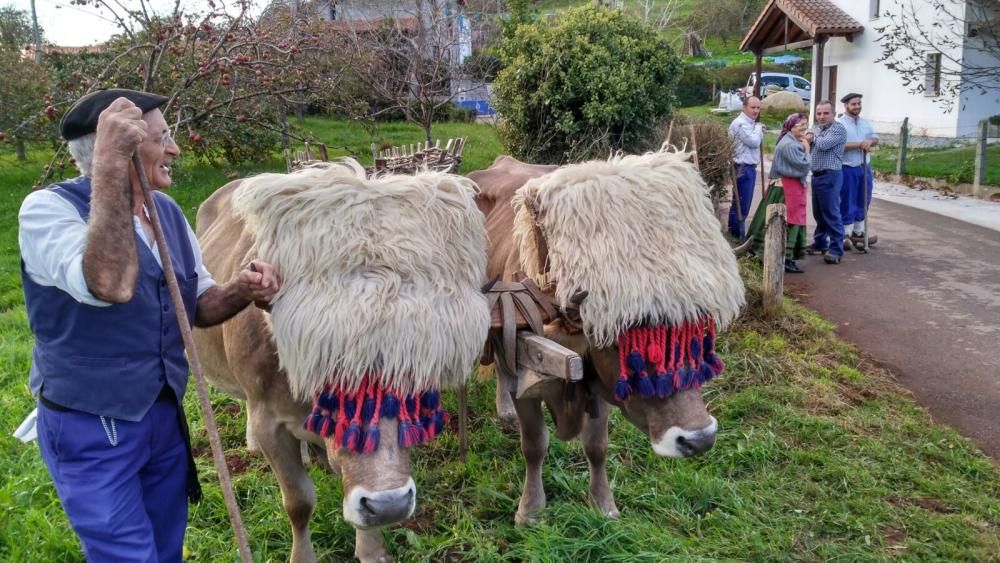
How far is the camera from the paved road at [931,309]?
5.79 meters

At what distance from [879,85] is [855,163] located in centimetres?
1635

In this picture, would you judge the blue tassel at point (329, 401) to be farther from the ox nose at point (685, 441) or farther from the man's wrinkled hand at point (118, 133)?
the ox nose at point (685, 441)

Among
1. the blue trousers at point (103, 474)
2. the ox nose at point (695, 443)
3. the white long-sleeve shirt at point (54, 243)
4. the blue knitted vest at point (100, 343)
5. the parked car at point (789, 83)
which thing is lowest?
the ox nose at point (695, 443)

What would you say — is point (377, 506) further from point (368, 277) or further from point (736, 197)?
point (736, 197)

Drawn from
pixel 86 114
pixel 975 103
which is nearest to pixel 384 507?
pixel 86 114

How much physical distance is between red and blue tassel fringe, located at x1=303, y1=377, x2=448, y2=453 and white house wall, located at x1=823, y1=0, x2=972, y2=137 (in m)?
21.5

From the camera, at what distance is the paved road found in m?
5.79

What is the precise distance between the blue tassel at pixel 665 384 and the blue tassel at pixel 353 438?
1232 millimetres

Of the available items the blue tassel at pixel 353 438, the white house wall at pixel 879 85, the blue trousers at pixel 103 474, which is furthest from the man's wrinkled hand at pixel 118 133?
the white house wall at pixel 879 85

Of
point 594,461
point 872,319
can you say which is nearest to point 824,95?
point 872,319

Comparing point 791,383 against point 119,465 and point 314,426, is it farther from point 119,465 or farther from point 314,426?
point 119,465

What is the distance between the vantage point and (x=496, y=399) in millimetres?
5578

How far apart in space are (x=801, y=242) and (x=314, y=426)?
25.7 feet

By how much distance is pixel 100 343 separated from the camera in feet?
7.95
